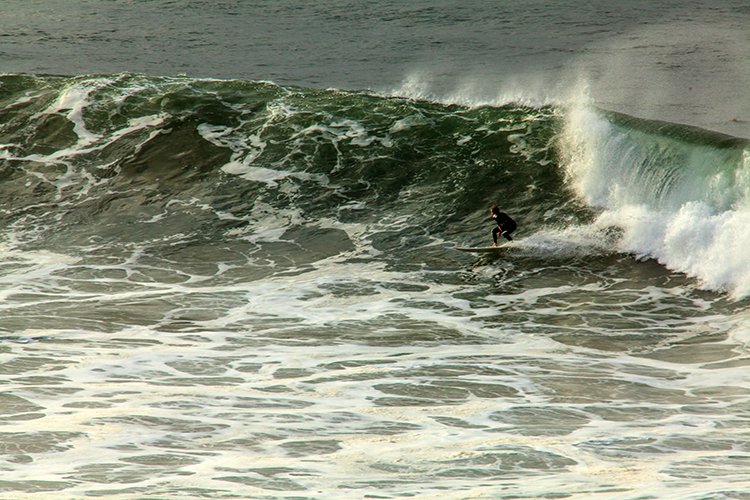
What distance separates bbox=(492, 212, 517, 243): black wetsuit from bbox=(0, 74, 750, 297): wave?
529mm

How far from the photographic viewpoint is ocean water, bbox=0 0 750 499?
377 inches

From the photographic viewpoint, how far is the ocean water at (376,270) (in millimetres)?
9586

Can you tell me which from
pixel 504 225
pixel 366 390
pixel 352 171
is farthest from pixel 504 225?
pixel 366 390

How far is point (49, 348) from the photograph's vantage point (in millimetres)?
13117

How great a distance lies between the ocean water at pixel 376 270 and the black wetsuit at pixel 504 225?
385 millimetres

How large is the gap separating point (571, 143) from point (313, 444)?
13070mm

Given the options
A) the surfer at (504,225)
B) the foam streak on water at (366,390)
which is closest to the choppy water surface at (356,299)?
the foam streak on water at (366,390)

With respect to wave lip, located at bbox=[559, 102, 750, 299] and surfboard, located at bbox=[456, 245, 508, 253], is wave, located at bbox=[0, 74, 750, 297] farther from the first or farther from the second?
surfboard, located at bbox=[456, 245, 508, 253]

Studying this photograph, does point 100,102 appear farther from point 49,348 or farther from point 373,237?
point 49,348

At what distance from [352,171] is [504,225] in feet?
14.8

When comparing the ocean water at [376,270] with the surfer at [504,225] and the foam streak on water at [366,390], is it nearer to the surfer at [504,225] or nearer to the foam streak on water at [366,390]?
the foam streak on water at [366,390]

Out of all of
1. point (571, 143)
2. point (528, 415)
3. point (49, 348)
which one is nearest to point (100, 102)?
point (571, 143)

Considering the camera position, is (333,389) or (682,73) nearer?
(333,389)

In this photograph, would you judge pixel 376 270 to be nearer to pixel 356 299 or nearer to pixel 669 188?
pixel 356 299
